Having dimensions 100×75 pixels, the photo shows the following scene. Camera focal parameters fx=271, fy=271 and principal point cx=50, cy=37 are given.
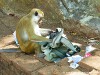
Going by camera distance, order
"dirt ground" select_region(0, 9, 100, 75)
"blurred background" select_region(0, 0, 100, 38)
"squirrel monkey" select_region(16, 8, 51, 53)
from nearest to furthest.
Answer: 1. "dirt ground" select_region(0, 9, 100, 75)
2. "squirrel monkey" select_region(16, 8, 51, 53)
3. "blurred background" select_region(0, 0, 100, 38)

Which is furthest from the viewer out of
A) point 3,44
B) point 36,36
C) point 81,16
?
point 81,16

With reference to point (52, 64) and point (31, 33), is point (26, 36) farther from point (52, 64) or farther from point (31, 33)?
point (52, 64)

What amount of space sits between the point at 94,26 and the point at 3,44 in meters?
1.63

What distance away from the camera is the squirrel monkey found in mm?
4145

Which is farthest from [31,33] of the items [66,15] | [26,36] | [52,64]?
[66,15]

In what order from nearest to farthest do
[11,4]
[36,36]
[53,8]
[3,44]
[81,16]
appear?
[36,36], [3,44], [81,16], [53,8], [11,4]

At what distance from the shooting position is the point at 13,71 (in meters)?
4.20

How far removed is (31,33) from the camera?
4156 millimetres

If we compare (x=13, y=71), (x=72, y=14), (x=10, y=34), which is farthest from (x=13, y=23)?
(x=13, y=71)

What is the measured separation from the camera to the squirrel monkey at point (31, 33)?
414 cm

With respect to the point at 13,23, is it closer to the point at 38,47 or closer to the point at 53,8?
the point at 53,8

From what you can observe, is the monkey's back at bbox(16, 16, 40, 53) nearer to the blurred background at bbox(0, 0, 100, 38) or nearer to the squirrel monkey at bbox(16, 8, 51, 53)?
the squirrel monkey at bbox(16, 8, 51, 53)

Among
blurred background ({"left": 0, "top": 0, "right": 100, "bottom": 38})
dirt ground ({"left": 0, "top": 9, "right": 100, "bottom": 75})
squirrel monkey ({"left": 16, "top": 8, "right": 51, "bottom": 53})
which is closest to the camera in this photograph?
dirt ground ({"left": 0, "top": 9, "right": 100, "bottom": 75})

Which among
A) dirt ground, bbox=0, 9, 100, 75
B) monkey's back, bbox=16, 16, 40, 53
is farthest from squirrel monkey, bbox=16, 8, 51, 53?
dirt ground, bbox=0, 9, 100, 75
